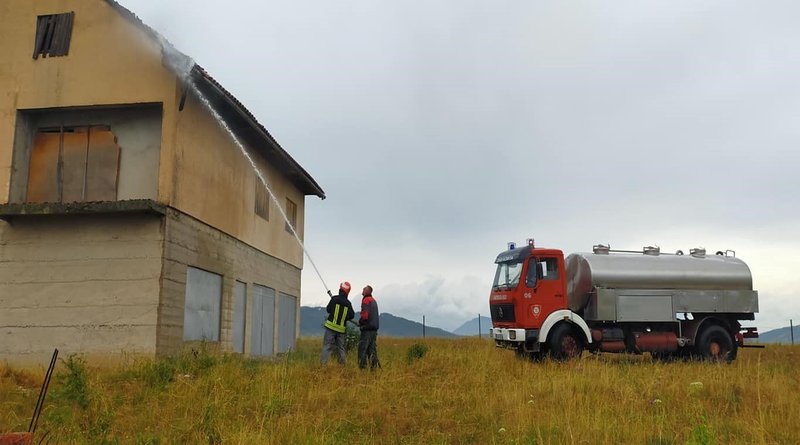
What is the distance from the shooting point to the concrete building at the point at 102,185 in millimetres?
11953

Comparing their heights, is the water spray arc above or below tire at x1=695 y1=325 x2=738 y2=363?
above

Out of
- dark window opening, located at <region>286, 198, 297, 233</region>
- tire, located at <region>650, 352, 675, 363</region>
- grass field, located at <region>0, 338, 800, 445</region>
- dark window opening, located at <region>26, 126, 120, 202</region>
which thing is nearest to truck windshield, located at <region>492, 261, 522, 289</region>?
grass field, located at <region>0, 338, 800, 445</region>

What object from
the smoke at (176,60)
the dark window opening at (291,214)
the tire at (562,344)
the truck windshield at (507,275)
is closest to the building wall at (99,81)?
the smoke at (176,60)

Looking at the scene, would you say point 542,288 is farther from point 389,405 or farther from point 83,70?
point 83,70

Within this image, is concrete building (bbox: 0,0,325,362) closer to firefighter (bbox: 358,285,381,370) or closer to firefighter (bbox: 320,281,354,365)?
firefighter (bbox: 320,281,354,365)

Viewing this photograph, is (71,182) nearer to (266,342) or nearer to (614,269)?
(266,342)

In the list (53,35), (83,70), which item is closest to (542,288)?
(83,70)

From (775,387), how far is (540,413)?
458 centimetres

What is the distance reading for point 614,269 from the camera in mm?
15656

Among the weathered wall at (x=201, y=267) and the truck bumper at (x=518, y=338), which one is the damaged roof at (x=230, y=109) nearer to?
the weathered wall at (x=201, y=267)

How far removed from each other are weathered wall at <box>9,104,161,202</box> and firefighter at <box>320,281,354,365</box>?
13.8 ft

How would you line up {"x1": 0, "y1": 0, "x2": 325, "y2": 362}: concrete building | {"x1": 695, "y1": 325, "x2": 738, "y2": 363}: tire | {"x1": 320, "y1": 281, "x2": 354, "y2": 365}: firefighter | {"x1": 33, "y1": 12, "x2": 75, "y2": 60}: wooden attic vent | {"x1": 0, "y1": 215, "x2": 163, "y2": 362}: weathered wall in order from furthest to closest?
{"x1": 695, "y1": 325, "x2": 738, "y2": 363}: tire, {"x1": 33, "y1": 12, "x2": 75, "y2": 60}: wooden attic vent, {"x1": 320, "y1": 281, "x2": 354, "y2": 365}: firefighter, {"x1": 0, "y1": 0, "x2": 325, "y2": 362}: concrete building, {"x1": 0, "y1": 215, "x2": 163, "y2": 362}: weathered wall

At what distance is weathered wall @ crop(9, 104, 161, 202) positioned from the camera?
1271cm

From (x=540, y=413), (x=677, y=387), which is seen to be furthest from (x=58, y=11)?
(x=677, y=387)
